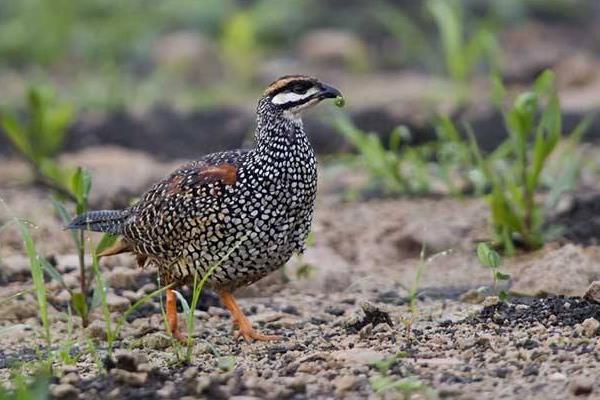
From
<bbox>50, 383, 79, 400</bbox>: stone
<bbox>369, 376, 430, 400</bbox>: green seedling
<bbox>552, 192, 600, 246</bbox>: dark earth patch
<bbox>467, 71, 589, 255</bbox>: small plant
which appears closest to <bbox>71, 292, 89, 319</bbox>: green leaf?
<bbox>50, 383, 79, 400</bbox>: stone

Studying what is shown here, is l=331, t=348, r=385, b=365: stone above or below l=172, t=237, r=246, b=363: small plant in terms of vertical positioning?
below

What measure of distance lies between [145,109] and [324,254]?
16.2ft

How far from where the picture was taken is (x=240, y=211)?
19.3 ft

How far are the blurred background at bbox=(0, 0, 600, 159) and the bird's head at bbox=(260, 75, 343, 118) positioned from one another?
3955 millimetres

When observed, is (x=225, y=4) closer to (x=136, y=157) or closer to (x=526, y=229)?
(x=136, y=157)

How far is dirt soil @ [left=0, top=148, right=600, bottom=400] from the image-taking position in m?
4.85

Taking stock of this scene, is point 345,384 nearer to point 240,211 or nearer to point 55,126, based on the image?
point 240,211

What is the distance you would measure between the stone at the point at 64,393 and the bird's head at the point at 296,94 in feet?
6.16

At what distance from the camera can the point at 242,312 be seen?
655 cm

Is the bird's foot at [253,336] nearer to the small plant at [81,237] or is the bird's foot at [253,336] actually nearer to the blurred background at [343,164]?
the blurred background at [343,164]

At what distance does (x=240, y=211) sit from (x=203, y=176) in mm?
288

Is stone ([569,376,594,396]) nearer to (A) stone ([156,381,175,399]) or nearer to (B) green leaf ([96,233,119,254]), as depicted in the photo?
(A) stone ([156,381,175,399])

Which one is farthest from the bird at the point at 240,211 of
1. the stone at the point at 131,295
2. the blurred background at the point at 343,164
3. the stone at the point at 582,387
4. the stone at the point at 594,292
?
the stone at the point at 582,387

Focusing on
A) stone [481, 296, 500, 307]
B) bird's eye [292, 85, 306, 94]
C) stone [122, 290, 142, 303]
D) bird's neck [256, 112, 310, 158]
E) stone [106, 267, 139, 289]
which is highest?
bird's eye [292, 85, 306, 94]
